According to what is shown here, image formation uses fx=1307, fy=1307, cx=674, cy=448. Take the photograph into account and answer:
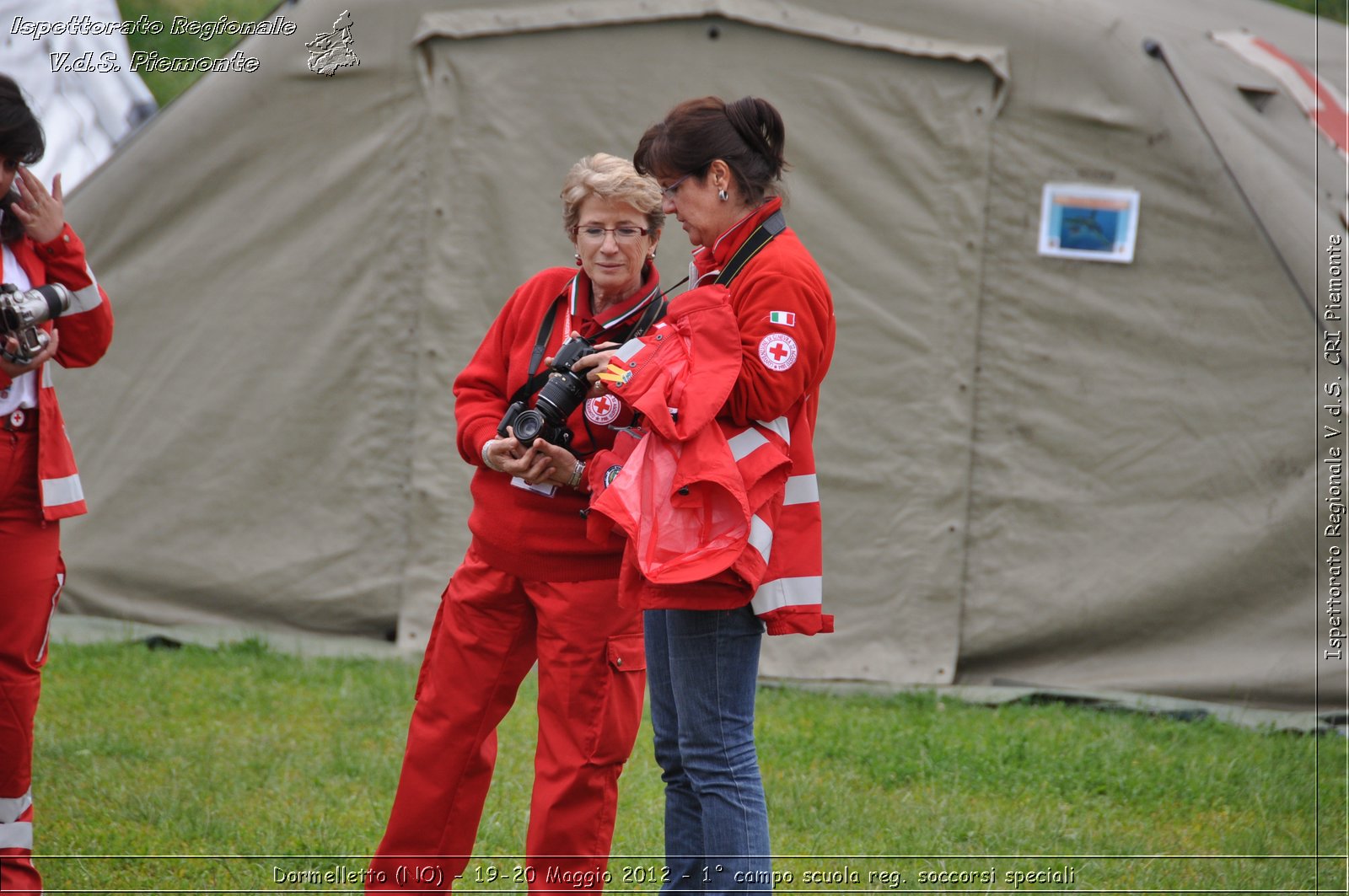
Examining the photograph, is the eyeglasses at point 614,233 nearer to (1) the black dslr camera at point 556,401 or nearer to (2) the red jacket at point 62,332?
(1) the black dslr camera at point 556,401

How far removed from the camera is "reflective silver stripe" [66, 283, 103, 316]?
124 inches

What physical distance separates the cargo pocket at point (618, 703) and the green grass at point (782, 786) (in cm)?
69

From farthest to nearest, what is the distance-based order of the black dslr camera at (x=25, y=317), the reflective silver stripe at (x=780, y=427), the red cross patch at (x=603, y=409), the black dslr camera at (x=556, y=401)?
the black dslr camera at (x=25, y=317), the red cross patch at (x=603, y=409), the black dslr camera at (x=556, y=401), the reflective silver stripe at (x=780, y=427)

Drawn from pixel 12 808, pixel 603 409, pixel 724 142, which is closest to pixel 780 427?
pixel 603 409

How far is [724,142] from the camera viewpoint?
2.57 metres

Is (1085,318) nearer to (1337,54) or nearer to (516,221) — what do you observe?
(516,221)

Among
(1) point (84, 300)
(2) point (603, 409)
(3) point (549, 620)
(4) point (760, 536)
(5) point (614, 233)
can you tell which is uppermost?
(5) point (614, 233)

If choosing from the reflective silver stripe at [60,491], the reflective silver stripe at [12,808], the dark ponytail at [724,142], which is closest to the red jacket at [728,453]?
the dark ponytail at [724,142]

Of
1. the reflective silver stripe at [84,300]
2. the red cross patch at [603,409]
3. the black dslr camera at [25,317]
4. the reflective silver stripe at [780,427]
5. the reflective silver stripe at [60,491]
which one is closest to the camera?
the reflective silver stripe at [780,427]

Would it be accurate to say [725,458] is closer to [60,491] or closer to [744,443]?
[744,443]

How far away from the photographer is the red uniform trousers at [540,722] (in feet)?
9.40

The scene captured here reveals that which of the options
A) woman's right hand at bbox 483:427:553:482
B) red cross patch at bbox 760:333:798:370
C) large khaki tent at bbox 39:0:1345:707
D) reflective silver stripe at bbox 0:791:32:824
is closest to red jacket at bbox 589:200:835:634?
red cross patch at bbox 760:333:798:370

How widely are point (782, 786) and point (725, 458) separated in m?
1.95

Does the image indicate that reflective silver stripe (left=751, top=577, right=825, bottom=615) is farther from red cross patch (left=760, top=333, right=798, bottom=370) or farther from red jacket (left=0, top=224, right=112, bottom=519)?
red jacket (left=0, top=224, right=112, bottom=519)
